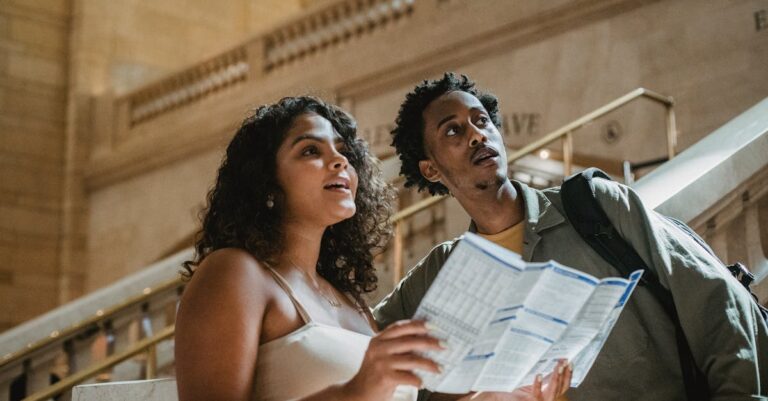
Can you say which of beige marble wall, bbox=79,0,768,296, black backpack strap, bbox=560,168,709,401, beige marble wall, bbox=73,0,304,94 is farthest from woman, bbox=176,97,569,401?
beige marble wall, bbox=73,0,304,94

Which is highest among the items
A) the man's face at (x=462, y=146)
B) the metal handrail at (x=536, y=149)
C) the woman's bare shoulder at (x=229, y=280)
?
the metal handrail at (x=536, y=149)

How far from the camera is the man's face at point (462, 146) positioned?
10.4ft

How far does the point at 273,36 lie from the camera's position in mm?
12016

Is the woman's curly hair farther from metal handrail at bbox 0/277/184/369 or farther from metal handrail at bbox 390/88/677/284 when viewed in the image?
metal handrail at bbox 0/277/184/369

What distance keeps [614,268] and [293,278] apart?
39.3 inches

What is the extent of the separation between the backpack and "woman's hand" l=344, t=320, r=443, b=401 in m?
1.10

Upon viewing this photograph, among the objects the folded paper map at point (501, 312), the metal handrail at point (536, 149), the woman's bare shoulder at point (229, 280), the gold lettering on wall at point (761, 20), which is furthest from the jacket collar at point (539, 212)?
the gold lettering on wall at point (761, 20)

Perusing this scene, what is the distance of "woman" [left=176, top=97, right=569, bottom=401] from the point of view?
217 centimetres

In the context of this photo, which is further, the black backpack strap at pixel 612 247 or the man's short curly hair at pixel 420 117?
the man's short curly hair at pixel 420 117

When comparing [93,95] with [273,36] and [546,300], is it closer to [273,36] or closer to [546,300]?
[273,36]

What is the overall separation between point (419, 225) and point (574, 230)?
452 centimetres

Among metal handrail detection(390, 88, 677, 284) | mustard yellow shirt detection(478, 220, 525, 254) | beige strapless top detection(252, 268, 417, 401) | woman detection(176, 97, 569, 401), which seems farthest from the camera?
metal handrail detection(390, 88, 677, 284)

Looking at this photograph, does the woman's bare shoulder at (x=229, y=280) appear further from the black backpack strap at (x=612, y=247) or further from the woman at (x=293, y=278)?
the black backpack strap at (x=612, y=247)

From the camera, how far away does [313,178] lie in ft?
8.73
